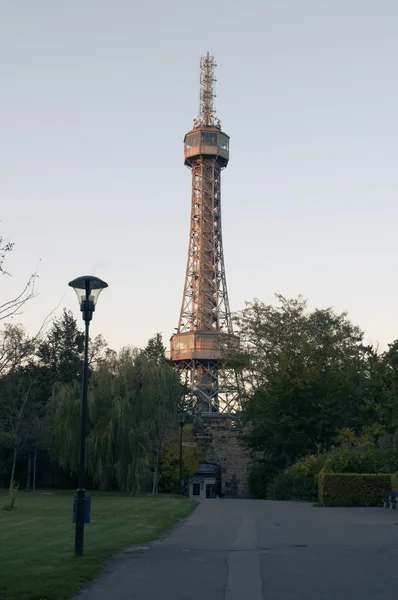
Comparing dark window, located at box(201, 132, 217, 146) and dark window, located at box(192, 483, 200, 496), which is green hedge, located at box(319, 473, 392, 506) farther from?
dark window, located at box(201, 132, 217, 146)

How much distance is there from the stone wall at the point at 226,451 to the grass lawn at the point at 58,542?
35.5 metres

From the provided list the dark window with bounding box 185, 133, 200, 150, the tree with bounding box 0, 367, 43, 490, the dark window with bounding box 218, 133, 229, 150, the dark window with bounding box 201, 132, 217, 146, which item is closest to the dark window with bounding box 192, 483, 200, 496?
the tree with bounding box 0, 367, 43, 490

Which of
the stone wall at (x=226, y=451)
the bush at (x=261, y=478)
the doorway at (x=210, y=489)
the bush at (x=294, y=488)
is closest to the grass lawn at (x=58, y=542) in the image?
the bush at (x=294, y=488)

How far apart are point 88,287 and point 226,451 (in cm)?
5073

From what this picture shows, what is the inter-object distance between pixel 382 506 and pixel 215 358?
61.5 meters

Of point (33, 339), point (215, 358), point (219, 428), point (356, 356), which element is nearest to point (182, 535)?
point (33, 339)

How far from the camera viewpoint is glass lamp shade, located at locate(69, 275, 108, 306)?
46.1 feet

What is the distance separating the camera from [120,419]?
42250 millimetres

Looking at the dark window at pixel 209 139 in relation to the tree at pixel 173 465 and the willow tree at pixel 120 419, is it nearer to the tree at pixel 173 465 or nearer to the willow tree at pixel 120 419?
the tree at pixel 173 465

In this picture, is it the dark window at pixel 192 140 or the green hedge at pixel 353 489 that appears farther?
the dark window at pixel 192 140

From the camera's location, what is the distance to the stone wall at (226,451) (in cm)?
6128

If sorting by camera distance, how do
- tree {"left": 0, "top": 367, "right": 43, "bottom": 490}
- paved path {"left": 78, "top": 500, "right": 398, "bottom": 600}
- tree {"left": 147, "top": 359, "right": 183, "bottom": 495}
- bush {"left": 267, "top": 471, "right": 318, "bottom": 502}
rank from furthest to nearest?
tree {"left": 0, "top": 367, "right": 43, "bottom": 490} → tree {"left": 147, "top": 359, "right": 183, "bottom": 495} → bush {"left": 267, "top": 471, "right": 318, "bottom": 502} → paved path {"left": 78, "top": 500, "right": 398, "bottom": 600}

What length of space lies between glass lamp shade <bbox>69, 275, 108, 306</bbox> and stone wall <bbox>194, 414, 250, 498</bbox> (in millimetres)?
48122

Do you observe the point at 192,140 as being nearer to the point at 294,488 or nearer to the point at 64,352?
the point at 64,352
